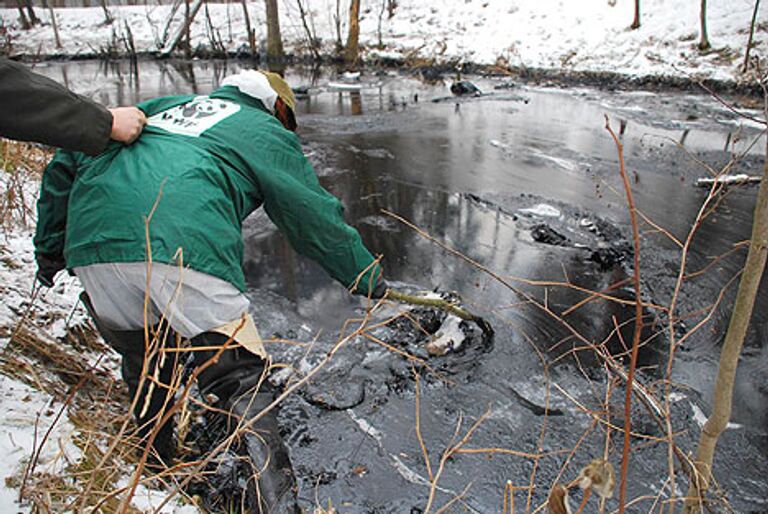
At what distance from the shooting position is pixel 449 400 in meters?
2.79

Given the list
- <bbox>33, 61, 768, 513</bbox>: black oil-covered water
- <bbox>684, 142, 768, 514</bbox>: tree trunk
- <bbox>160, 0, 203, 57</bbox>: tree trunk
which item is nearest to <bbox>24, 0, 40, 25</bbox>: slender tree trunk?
<bbox>160, 0, 203, 57</bbox>: tree trunk

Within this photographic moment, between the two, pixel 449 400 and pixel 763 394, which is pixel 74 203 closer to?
pixel 449 400

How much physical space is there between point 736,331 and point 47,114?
184 centimetres

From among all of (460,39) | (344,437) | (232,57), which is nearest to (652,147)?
(344,437)

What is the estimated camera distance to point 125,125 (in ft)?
5.09

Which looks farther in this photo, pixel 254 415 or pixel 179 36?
pixel 179 36

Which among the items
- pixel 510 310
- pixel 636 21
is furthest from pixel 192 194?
pixel 636 21

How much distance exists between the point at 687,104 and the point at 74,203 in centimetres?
1370

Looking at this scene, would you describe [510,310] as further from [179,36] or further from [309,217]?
[179,36]

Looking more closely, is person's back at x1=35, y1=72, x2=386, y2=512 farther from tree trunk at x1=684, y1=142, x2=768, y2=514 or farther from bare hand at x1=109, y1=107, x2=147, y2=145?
tree trunk at x1=684, y1=142, x2=768, y2=514

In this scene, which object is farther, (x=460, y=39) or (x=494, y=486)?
(x=460, y=39)

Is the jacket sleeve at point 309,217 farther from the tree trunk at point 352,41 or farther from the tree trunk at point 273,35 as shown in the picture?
the tree trunk at point 273,35

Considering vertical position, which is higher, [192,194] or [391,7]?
[391,7]

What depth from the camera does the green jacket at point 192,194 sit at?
59.3 inches
